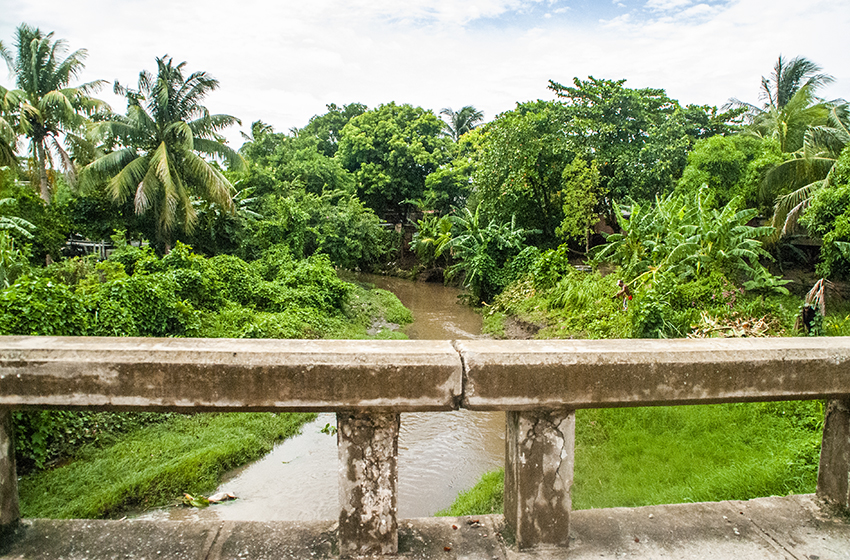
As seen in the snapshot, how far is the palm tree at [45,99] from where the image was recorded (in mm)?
17091

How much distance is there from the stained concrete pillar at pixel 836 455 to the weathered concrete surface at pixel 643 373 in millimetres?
158

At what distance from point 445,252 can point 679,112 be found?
9.68m

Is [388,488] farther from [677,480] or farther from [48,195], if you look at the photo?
[48,195]

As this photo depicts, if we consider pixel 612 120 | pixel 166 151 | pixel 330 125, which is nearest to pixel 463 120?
pixel 330 125

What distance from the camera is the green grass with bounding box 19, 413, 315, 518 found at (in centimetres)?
409

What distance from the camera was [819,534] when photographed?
5.83 ft

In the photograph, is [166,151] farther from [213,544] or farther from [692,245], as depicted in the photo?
[213,544]

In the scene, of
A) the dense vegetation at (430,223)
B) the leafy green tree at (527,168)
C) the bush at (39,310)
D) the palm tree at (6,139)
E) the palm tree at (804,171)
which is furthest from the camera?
the leafy green tree at (527,168)

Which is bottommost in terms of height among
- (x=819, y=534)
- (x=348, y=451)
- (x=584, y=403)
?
(x=819, y=534)

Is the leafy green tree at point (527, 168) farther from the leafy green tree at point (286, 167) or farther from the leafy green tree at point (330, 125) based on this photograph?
the leafy green tree at point (330, 125)

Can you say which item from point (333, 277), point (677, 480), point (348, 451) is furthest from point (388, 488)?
point (333, 277)

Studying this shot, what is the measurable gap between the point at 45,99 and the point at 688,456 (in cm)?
1988

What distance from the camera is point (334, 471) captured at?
520cm

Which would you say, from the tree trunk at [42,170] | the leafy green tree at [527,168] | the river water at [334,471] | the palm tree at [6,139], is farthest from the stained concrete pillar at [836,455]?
the tree trunk at [42,170]
